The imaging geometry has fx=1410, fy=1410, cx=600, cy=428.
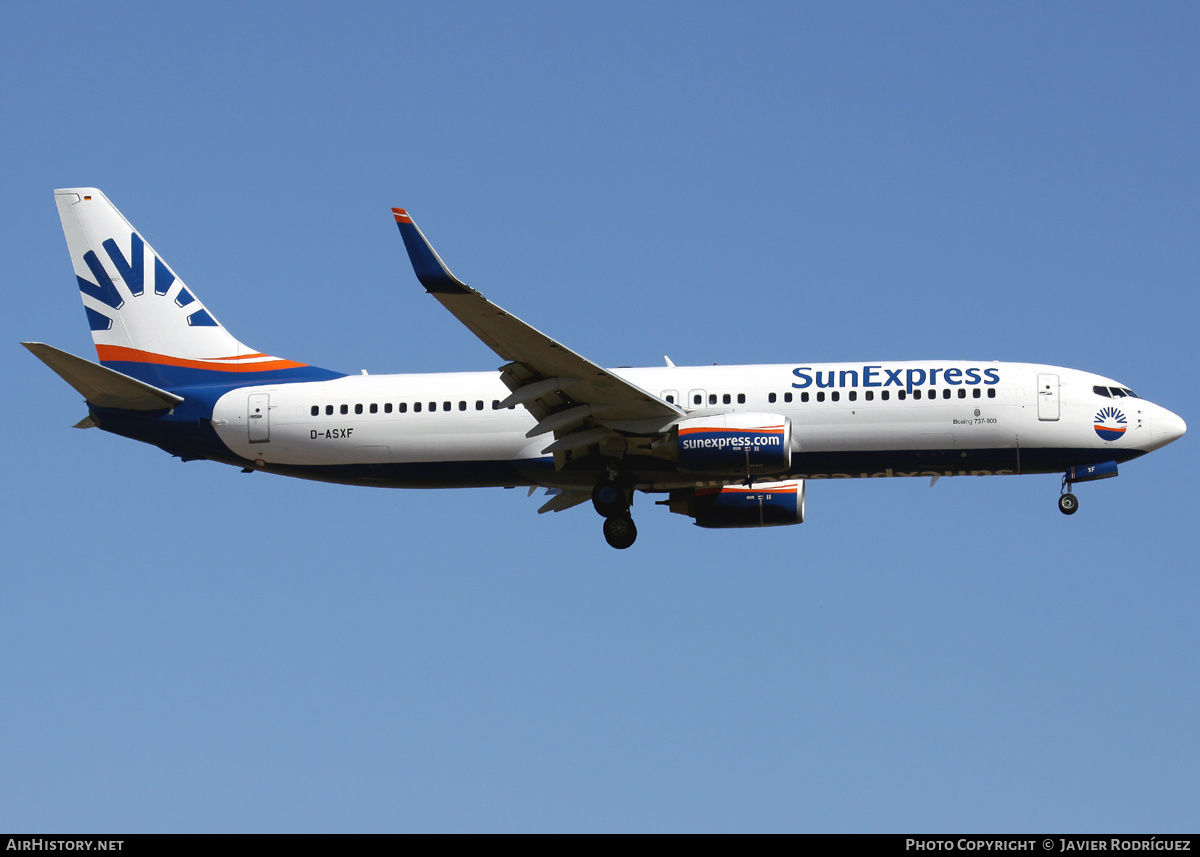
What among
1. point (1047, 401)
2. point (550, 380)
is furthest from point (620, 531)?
point (1047, 401)

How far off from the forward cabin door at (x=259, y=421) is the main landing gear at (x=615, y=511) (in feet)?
31.6

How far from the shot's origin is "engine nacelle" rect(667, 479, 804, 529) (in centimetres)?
4175

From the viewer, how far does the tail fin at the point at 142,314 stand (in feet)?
139

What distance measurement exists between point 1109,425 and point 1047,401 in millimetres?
1781

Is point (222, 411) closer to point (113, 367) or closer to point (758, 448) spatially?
point (113, 367)

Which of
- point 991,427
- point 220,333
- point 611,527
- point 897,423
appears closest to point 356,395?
point 220,333

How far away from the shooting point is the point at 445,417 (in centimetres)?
3975

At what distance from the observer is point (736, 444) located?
36750 mm

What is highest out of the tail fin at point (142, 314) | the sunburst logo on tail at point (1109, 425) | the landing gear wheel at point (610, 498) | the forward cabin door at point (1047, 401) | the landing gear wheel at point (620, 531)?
the tail fin at point (142, 314)

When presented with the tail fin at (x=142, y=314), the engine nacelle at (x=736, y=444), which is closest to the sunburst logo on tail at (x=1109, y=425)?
the engine nacelle at (x=736, y=444)

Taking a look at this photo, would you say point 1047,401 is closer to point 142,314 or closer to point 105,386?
point 105,386

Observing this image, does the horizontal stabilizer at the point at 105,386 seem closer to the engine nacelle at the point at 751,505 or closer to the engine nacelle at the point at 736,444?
the engine nacelle at the point at 736,444

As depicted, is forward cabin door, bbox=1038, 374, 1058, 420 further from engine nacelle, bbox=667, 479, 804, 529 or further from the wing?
the wing

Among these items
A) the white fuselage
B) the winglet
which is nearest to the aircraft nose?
the white fuselage
